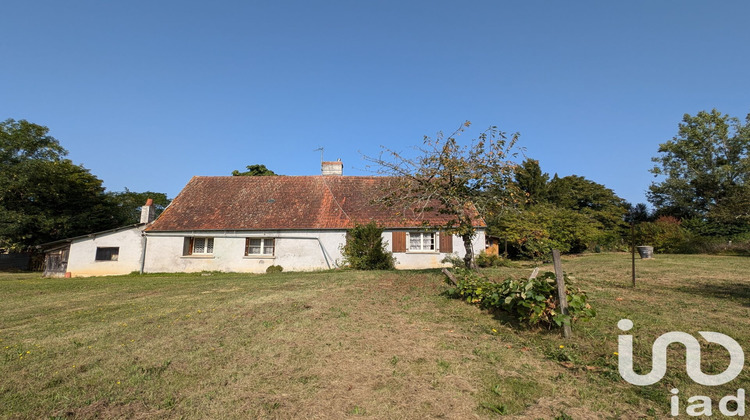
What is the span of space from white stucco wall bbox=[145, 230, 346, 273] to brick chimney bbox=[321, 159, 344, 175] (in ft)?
22.1

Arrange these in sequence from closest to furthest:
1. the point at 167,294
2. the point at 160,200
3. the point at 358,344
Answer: the point at 358,344, the point at 167,294, the point at 160,200

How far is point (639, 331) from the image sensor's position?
17.1 feet

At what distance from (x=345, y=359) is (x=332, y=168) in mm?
21344

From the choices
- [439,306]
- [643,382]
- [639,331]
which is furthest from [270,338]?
[639,331]

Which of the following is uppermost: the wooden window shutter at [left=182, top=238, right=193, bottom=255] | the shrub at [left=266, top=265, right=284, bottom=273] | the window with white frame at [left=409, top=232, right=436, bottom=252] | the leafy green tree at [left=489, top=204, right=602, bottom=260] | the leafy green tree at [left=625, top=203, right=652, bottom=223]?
the leafy green tree at [left=625, top=203, right=652, bottom=223]

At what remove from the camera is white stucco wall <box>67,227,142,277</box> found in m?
19.0

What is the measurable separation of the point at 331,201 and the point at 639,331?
17785 mm

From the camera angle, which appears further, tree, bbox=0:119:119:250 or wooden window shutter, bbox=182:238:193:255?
tree, bbox=0:119:119:250

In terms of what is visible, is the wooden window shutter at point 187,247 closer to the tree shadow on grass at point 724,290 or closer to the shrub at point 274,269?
the shrub at point 274,269

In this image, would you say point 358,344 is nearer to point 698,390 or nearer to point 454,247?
point 698,390

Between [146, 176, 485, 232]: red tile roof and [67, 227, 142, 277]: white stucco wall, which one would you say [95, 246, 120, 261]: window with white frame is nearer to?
[67, 227, 142, 277]: white stucco wall

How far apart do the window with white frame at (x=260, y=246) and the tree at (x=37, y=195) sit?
51.5 ft

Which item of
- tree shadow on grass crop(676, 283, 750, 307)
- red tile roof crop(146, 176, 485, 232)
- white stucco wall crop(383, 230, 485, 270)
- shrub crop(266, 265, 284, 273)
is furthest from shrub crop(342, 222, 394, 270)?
tree shadow on grass crop(676, 283, 750, 307)

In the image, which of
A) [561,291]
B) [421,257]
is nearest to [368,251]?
[421,257]
